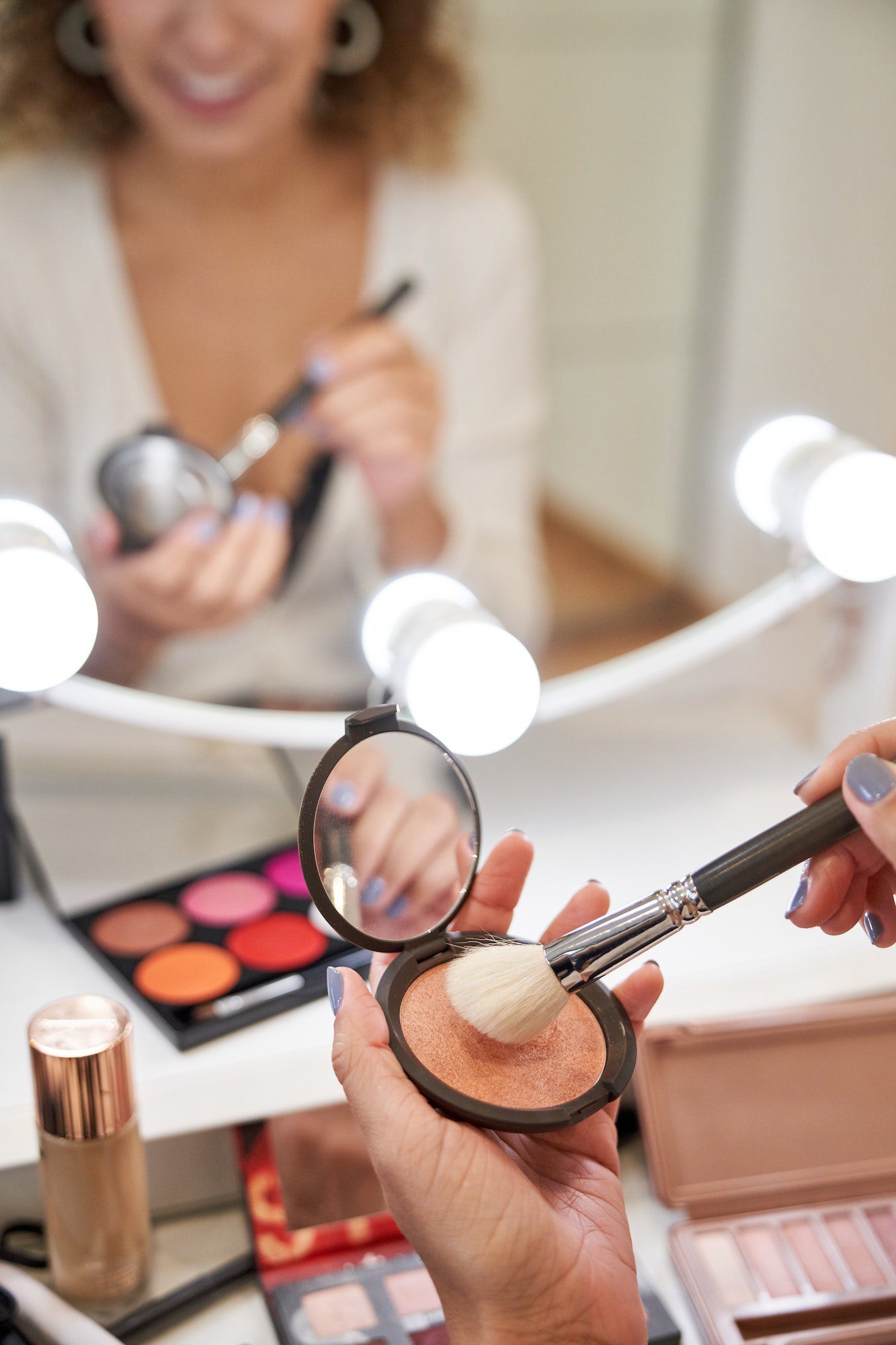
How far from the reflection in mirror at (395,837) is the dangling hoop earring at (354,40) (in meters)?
0.58

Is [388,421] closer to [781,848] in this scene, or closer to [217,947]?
[217,947]

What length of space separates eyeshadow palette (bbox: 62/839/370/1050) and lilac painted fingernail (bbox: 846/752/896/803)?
0.28m

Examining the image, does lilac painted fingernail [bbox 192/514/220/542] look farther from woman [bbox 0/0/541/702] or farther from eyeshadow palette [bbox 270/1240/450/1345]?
eyeshadow palette [bbox 270/1240/450/1345]

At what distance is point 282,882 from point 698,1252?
0.25 metres

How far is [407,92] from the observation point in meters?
0.80

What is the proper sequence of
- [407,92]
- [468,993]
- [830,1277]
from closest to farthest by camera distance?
[468,993]
[830,1277]
[407,92]

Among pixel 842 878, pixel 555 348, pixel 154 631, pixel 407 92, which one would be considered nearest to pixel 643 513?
pixel 555 348

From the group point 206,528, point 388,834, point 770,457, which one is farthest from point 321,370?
point 388,834

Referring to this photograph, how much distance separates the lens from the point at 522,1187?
0.34 m

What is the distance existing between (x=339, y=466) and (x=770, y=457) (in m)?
0.31

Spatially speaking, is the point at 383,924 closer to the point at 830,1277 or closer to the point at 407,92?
the point at 830,1277

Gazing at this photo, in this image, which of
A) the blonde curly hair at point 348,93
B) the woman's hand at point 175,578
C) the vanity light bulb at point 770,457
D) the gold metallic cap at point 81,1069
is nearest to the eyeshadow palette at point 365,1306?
the gold metallic cap at point 81,1069

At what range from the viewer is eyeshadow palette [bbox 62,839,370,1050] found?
0.50 meters

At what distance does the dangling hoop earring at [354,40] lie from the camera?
0.76 meters
